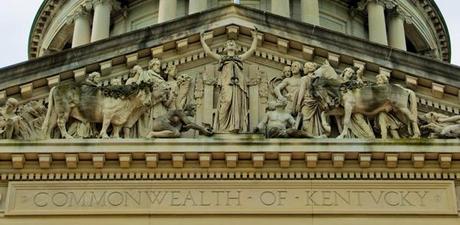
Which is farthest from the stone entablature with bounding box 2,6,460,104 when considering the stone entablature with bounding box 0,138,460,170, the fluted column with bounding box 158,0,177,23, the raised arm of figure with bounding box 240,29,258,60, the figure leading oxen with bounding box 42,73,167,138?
the fluted column with bounding box 158,0,177,23

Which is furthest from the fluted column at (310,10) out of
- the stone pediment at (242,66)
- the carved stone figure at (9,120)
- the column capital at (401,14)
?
the carved stone figure at (9,120)

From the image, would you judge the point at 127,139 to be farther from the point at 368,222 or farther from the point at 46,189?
the point at 368,222

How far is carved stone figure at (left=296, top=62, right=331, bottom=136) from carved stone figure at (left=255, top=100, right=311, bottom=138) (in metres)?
0.21

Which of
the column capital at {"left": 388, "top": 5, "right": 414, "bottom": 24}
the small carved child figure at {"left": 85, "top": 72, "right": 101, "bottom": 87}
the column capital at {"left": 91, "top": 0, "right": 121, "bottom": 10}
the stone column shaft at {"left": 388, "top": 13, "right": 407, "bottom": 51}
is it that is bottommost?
the small carved child figure at {"left": 85, "top": 72, "right": 101, "bottom": 87}

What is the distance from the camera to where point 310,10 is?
35.4 meters

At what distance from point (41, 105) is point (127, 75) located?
1.78 meters

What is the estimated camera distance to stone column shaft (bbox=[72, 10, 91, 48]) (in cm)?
3739

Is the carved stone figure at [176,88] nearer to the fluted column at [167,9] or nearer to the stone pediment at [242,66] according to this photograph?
the stone pediment at [242,66]

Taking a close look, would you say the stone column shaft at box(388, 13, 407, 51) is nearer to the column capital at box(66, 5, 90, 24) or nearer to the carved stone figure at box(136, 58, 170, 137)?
the column capital at box(66, 5, 90, 24)

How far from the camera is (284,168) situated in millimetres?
18844

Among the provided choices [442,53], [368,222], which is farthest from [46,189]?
[442,53]

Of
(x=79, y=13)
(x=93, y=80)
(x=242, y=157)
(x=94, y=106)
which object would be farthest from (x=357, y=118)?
(x=79, y=13)

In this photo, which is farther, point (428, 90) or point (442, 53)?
point (442, 53)

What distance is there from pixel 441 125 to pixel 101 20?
1991cm
